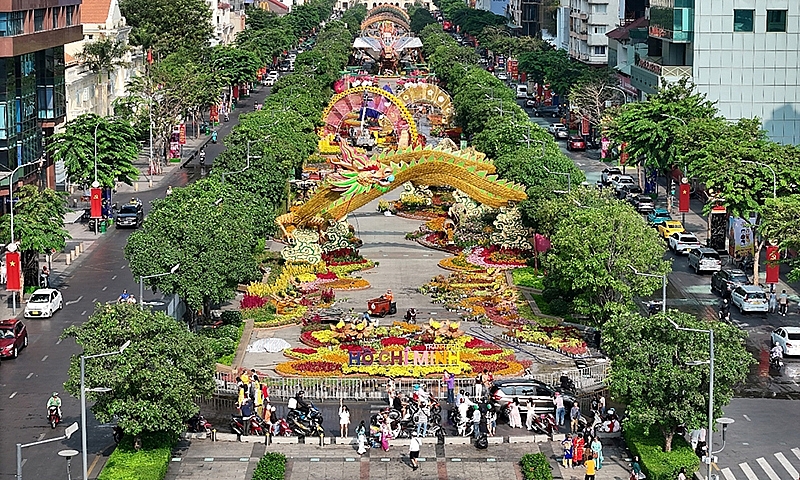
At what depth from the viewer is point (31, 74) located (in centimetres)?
12762

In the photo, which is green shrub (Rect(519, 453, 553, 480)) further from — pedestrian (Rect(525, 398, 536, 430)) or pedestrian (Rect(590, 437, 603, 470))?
pedestrian (Rect(525, 398, 536, 430))

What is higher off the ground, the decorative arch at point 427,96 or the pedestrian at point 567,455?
the decorative arch at point 427,96

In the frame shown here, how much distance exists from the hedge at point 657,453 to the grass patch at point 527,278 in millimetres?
34452

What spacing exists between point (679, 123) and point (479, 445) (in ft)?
228

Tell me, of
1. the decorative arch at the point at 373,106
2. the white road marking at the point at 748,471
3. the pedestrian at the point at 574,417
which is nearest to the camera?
the white road marking at the point at 748,471

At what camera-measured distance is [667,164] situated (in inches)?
5221

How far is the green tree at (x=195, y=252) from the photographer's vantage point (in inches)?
3388

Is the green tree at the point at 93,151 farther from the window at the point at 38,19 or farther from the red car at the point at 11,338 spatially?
the red car at the point at 11,338

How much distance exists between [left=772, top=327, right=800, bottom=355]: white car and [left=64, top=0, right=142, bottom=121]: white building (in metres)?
89.6

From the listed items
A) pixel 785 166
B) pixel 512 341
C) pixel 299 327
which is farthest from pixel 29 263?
pixel 785 166

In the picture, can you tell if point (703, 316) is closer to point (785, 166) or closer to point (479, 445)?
point (785, 166)

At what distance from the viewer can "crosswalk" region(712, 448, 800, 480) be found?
64.7m

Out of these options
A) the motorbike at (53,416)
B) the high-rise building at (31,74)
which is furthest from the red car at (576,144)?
the motorbike at (53,416)

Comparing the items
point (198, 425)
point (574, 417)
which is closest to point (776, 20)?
point (574, 417)
